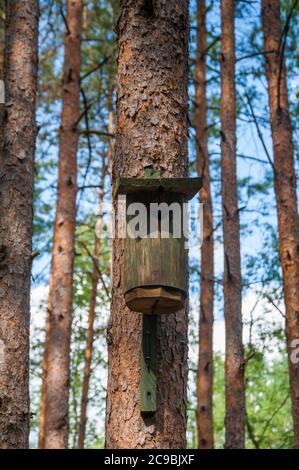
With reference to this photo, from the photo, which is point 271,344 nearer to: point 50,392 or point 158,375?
point 50,392

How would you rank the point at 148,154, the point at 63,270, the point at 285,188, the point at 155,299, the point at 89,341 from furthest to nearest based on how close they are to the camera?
1. the point at 89,341
2. the point at 63,270
3. the point at 285,188
4. the point at 148,154
5. the point at 155,299

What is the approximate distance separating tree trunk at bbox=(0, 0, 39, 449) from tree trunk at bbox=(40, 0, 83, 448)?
3.23 meters

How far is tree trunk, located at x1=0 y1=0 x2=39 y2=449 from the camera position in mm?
5340

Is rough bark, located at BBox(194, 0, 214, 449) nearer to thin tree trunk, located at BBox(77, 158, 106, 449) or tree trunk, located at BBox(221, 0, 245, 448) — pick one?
tree trunk, located at BBox(221, 0, 245, 448)

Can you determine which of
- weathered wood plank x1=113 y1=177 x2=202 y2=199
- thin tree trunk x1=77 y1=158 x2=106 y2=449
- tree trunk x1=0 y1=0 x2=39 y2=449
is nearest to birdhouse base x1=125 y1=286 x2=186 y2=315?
weathered wood plank x1=113 y1=177 x2=202 y2=199

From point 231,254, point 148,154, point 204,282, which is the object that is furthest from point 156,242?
point 204,282

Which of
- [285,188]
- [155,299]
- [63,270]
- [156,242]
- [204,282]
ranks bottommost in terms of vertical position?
[155,299]

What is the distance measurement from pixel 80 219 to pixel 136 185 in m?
15.2

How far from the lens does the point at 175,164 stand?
3.42 m

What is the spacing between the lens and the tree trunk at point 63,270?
862 cm

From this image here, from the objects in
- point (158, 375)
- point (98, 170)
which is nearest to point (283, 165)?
point (158, 375)

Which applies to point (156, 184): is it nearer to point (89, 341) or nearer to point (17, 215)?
point (17, 215)

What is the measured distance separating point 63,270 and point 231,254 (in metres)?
2.12

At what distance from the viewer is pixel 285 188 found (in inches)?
347
